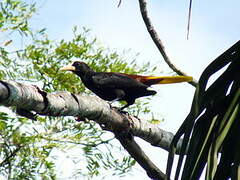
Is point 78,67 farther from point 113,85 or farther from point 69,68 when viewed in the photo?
point 113,85

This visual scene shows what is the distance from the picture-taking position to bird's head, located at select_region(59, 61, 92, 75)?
16.9 feet

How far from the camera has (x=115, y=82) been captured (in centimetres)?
493

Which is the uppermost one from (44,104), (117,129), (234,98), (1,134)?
(234,98)

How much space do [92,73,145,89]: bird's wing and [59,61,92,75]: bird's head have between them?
226 millimetres

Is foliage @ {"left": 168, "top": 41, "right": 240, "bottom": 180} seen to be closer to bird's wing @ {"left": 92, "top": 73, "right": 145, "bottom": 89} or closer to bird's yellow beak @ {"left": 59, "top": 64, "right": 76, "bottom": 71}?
bird's wing @ {"left": 92, "top": 73, "right": 145, "bottom": 89}

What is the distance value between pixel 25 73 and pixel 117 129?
252 cm

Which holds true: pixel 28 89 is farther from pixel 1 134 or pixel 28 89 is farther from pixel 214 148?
pixel 1 134

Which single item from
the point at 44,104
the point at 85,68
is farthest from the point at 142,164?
the point at 85,68

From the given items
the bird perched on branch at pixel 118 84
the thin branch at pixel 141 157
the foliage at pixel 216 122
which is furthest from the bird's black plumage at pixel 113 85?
the foliage at pixel 216 122

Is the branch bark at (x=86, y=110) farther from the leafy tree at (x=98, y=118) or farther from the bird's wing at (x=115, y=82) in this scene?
the bird's wing at (x=115, y=82)

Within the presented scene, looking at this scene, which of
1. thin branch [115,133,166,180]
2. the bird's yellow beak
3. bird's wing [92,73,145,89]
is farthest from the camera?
the bird's yellow beak

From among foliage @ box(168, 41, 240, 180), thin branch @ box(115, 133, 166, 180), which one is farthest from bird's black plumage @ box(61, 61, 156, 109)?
foliage @ box(168, 41, 240, 180)

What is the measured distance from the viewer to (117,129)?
2.88m

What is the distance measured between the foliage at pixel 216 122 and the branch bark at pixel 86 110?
27.2 inches
